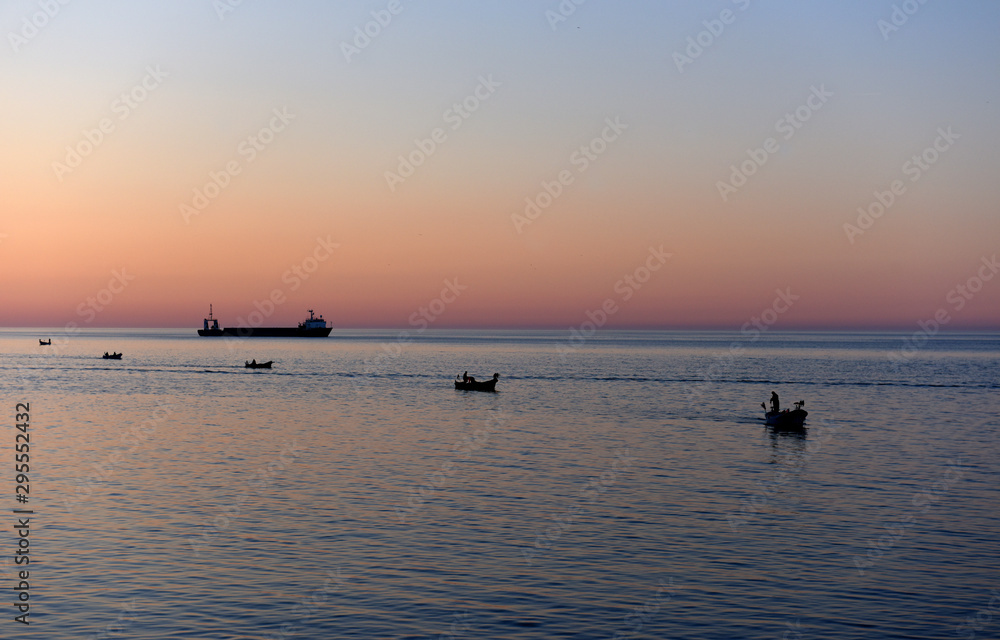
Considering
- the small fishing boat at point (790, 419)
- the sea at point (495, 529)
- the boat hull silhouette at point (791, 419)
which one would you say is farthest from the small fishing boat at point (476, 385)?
the boat hull silhouette at point (791, 419)

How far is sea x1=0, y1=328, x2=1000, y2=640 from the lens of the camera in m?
20.8

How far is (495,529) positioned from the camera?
29250 millimetres

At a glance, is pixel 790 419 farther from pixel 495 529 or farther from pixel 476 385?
pixel 476 385

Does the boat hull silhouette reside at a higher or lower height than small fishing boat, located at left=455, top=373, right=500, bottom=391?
lower

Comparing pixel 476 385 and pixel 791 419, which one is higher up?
pixel 476 385

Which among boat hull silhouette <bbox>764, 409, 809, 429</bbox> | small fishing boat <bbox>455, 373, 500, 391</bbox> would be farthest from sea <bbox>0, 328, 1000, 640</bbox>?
small fishing boat <bbox>455, 373, 500, 391</bbox>

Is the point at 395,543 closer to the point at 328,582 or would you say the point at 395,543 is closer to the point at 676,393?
the point at 328,582

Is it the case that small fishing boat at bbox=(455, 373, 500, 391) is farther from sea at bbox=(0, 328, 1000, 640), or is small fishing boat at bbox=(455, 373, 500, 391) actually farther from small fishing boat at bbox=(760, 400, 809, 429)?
small fishing boat at bbox=(760, 400, 809, 429)

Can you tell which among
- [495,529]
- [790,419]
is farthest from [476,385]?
[495,529]

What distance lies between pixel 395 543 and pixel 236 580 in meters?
5.46

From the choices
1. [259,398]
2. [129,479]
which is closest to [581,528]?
[129,479]

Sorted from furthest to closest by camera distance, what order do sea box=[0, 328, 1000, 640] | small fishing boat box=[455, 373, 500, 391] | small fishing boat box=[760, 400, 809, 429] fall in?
small fishing boat box=[455, 373, 500, 391], small fishing boat box=[760, 400, 809, 429], sea box=[0, 328, 1000, 640]

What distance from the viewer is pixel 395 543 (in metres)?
27.3

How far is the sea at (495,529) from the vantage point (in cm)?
2078
